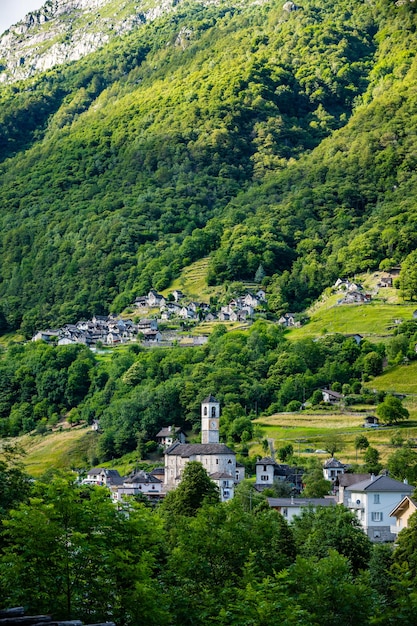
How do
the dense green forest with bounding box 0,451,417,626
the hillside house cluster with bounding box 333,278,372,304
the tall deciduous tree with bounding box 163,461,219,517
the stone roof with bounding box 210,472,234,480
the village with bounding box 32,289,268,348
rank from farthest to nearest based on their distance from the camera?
the village with bounding box 32,289,268,348 < the hillside house cluster with bounding box 333,278,372,304 < the stone roof with bounding box 210,472,234,480 < the tall deciduous tree with bounding box 163,461,219,517 < the dense green forest with bounding box 0,451,417,626

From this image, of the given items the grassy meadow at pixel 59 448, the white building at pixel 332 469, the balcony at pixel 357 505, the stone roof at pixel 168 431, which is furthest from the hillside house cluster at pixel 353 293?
the balcony at pixel 357 505

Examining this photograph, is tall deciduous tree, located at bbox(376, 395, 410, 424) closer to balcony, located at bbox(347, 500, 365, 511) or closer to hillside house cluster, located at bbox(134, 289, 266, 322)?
balcony, located at bbox(347, 500, 365, 511)

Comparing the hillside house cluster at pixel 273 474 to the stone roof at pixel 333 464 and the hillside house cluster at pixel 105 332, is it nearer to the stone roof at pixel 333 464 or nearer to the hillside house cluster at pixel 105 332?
the stone roof at pixel 333 464

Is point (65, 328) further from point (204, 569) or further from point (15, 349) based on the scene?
point (204, 569)

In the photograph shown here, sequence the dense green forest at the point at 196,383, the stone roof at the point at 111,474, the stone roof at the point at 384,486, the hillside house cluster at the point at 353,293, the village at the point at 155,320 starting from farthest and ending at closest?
1. the village at the point at 155,320
2. the hillside house cluster at the point at 353,293
3. the dense green forest at the point at 196,383
4. the stone roof at the point at 111,474
5. the stone roof at the point at 384,486

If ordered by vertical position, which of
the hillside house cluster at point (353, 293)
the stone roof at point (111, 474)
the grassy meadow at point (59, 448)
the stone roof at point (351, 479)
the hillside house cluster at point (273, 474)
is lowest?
the grassy meadow at point (59, 448)

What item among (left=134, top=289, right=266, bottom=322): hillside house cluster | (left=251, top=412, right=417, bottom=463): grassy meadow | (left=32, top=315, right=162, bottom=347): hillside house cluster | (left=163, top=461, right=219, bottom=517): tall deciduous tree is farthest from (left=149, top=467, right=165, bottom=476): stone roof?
(left=134, top=289, right=266, bottom=322): hillside house cluster

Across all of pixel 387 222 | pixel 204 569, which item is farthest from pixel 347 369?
pixel 204 569
